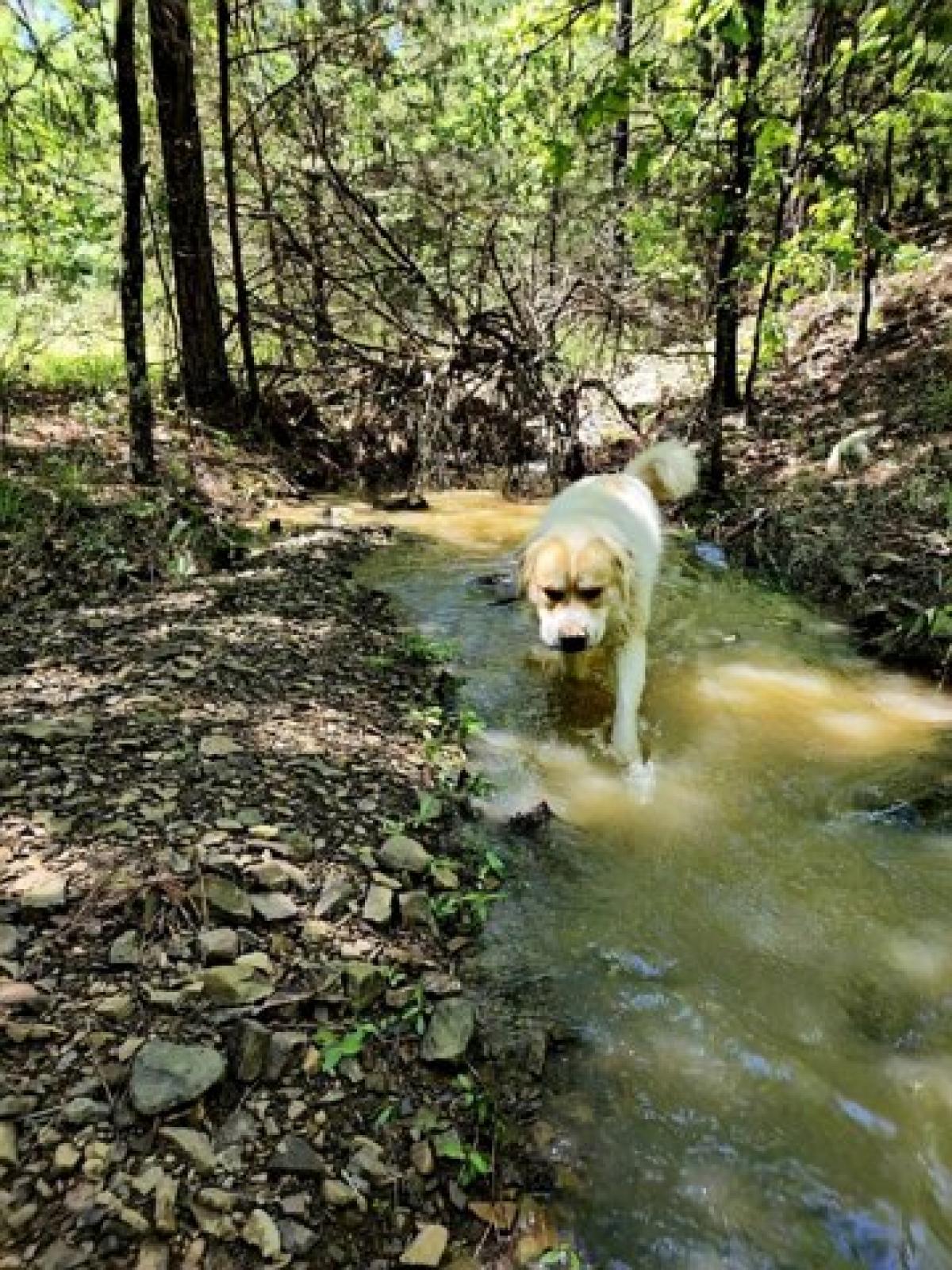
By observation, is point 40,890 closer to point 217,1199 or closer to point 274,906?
point 274,906

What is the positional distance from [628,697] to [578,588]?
65cm

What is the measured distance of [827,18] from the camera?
9.72 metres

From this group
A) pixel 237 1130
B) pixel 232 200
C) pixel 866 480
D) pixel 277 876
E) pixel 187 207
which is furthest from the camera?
pixel 187 207

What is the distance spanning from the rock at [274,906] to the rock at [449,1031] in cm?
56

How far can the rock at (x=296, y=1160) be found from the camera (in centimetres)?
202

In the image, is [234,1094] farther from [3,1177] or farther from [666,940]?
[666,940]

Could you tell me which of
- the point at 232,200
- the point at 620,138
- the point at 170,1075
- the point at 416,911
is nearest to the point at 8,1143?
the point at 170,1075

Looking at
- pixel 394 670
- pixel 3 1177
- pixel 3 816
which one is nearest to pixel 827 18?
pixel 394 670

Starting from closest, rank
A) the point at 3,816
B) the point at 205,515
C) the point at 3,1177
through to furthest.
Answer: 1. the point at 3,1177
2. the point at 3,816
3. the point at 205,515

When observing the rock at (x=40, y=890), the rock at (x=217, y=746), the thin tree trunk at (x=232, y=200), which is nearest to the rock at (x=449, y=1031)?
the rock at (x=40, y=890)

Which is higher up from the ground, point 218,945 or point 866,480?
point 866,480

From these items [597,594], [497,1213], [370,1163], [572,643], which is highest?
[597,594]

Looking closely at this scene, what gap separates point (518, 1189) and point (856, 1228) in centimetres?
83

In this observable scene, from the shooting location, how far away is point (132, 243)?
6.34 meters
